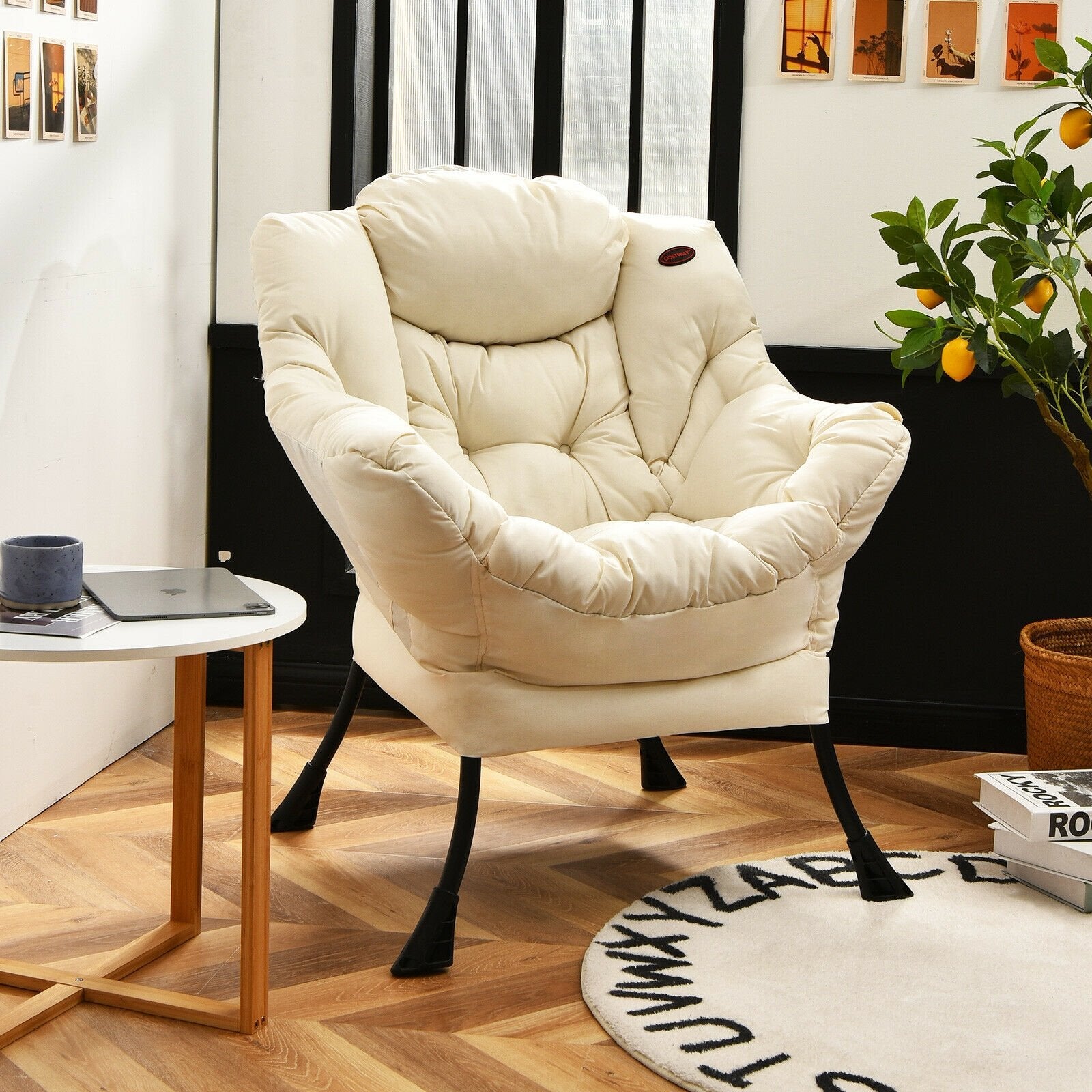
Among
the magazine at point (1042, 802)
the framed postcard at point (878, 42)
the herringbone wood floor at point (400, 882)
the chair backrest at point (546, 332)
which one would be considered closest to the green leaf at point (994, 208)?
the chair backrest at point (546, 332)

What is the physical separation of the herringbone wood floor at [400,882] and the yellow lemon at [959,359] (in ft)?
2.54

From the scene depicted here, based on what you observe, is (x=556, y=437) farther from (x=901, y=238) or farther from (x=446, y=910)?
(x=446, y=910)

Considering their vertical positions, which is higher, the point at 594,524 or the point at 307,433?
the point at 307,433

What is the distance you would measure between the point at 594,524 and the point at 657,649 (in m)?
0.44

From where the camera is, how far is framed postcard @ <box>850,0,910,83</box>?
2.63 meters

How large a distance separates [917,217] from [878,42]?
63 centimetres

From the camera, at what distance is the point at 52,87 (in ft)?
6.97

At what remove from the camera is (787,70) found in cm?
266

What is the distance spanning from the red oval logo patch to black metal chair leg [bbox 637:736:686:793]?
2.78 ft

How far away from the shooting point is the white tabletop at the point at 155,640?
1.29 metres

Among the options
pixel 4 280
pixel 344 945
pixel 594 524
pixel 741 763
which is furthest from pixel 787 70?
pixel 344 945

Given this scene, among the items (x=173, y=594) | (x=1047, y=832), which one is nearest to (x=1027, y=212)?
(x=1047, y=832)

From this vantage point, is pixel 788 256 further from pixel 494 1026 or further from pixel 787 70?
pixel 494 1026

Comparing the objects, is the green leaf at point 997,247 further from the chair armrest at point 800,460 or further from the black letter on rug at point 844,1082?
the black letter on rug at point 844,1082
